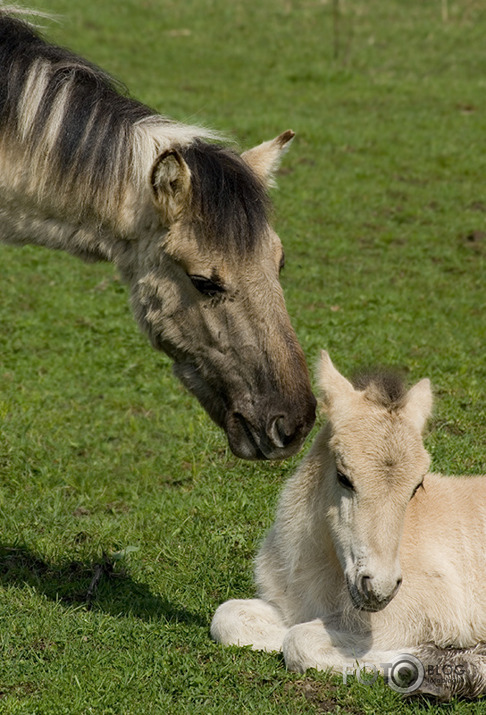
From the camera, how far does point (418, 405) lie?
497cm

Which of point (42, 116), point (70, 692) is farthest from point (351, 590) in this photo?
point (42, 116)

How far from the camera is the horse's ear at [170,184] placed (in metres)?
4.48

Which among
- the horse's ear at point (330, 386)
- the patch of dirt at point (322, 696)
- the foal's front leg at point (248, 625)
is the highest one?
the horse's ear at point (330, 386)

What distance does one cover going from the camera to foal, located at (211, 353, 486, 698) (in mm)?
4520

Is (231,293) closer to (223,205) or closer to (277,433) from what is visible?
(223,205)

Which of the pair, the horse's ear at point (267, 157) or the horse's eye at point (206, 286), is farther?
the horse's ear at point (267, 157)

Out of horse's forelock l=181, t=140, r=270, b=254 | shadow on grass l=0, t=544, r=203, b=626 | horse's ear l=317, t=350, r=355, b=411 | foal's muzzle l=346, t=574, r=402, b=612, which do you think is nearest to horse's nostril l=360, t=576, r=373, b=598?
foal's muzzle l=346, t=574, r=402, b=612

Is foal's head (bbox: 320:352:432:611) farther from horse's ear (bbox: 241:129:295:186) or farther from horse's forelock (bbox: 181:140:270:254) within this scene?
horse's ear (bbox: 241:129:295:186)

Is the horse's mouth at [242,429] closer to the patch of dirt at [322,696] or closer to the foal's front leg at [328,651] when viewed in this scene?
the foal's front leg at [328,651]

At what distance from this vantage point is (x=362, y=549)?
439cm

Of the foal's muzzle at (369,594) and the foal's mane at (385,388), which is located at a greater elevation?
the foal's mane at (385,388)

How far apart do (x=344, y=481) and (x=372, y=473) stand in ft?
0.59

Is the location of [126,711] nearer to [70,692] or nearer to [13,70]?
[70,692]

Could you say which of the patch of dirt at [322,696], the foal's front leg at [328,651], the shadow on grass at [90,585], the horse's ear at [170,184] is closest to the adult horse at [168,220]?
the horse's ear at [170,184]
